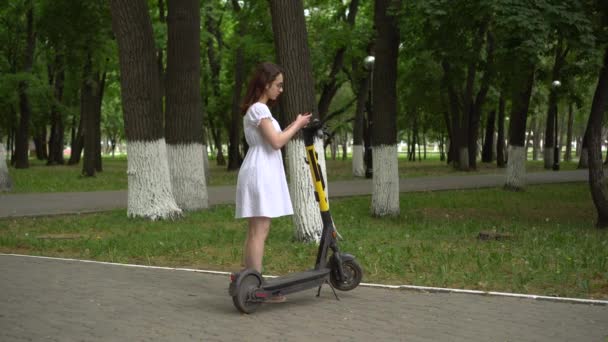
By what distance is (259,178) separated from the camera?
627cm

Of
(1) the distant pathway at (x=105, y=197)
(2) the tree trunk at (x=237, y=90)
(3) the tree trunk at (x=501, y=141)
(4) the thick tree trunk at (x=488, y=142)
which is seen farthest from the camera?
(4) the thick tree trunk at (x=488, y=142)

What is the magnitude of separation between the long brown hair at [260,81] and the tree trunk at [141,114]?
745 centimetres

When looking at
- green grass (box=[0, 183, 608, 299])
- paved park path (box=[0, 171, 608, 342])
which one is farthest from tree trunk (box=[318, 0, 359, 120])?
paved park path (box=[0, 171, 608, 342])

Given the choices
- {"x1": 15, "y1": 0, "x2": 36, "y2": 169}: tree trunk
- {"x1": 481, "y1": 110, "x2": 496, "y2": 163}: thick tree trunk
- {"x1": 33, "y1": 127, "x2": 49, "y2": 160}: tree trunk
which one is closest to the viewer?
{"x1": 15, "y1": 0, "x2": 36, "y2": 169}: tree trunk

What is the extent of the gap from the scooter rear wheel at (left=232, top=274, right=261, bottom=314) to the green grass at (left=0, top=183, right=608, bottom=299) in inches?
81.0

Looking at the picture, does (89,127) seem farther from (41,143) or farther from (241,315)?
(41,143)

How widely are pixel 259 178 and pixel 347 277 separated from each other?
1094 mm

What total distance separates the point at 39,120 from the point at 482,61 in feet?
114

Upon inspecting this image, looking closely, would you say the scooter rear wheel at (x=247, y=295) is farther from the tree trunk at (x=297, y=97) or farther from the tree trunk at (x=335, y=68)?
the tree trunk at (x=335, y=68)

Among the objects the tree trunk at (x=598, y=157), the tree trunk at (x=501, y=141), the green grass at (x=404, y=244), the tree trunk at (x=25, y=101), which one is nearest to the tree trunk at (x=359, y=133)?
the tree trunk at (x=501, y=141)

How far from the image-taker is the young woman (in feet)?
20.5

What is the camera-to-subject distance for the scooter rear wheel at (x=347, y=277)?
21.4ft

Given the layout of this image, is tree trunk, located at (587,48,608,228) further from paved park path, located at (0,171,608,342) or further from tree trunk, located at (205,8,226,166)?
tree trunk, located at (205,8,226,166)

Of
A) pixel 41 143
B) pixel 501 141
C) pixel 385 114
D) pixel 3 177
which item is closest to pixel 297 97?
pixel 385 114
